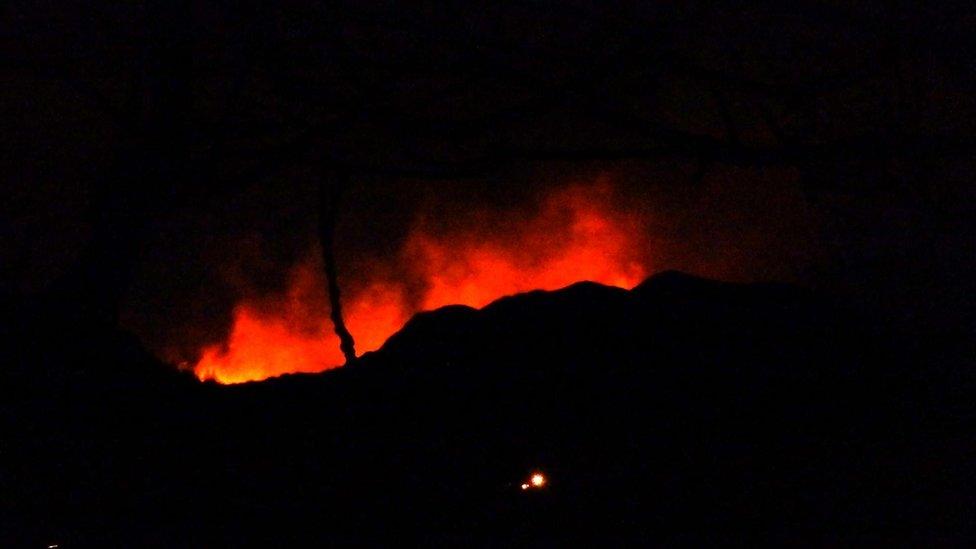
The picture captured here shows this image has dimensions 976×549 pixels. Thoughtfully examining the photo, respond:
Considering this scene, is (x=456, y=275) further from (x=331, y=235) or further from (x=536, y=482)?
(x=536, y=482)

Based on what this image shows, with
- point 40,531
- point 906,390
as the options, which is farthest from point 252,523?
point 906,390

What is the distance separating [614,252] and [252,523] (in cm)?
225

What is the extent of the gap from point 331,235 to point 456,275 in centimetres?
65

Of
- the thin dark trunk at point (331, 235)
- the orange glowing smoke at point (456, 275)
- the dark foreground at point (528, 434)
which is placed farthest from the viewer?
the orange glowing smoke at point (456, 275)

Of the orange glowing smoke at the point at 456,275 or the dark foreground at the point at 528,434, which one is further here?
the orange glowing smoke at the point at 456,275

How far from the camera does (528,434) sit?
2865 mm

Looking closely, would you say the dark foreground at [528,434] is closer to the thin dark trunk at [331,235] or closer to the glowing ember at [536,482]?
the glowing ember at [536,482]

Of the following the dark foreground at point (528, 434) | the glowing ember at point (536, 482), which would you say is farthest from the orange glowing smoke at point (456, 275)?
the glowing ember at point (536, 482)

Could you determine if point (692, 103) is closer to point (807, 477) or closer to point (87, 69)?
point (807, 477)

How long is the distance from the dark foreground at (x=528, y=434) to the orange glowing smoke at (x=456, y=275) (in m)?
0.94

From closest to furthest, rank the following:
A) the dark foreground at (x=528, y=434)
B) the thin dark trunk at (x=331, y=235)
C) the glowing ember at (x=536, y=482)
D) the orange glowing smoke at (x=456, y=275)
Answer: the dark foreground at (x=528, y=434), the glowing ember at (x=536, y=482), the thin dark trunk at (x=331, y=235), the orange glowing smoke at (x=456, y=275)

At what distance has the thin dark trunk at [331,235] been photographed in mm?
3749

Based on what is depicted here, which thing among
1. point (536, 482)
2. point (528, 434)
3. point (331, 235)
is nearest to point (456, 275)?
point (331, 235)

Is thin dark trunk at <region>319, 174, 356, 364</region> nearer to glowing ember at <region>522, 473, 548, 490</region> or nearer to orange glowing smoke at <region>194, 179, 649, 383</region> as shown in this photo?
orange glowing smoke at <region>194, 179, 649, 383</region>
